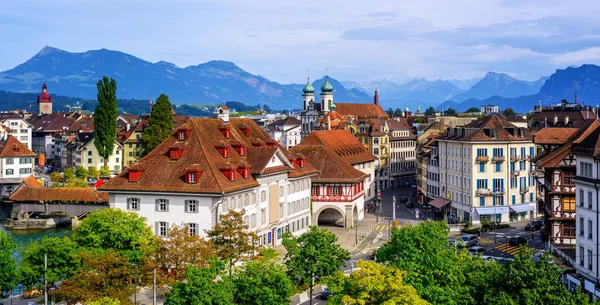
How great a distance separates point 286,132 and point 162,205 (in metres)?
124

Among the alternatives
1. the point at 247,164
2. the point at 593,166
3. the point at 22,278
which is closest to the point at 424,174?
the point at 247,164

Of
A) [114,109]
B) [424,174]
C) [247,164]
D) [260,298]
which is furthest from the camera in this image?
[114,109]

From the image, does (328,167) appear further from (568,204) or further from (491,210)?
(568,204)

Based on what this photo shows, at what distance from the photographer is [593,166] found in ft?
178

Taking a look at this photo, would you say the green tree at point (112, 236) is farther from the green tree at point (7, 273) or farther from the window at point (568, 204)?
the window at point (568, 204)

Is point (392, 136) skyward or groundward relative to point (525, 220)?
skyward

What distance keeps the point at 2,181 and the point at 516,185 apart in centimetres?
8261

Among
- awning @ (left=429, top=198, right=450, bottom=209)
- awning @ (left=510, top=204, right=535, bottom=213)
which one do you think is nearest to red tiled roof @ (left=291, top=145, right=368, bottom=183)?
awning @ (left=429, top=198, right=450, bottom=209)

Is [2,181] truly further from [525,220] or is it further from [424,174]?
[525,220]

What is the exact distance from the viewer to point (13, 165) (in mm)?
138625

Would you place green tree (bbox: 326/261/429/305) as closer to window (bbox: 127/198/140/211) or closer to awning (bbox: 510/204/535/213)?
window (bbox: 127/198/140/211)

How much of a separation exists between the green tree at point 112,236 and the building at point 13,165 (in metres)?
80.3

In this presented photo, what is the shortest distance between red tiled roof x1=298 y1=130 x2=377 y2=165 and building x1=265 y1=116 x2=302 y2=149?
62299mm

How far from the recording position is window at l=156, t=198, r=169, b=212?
67500 millimetres
